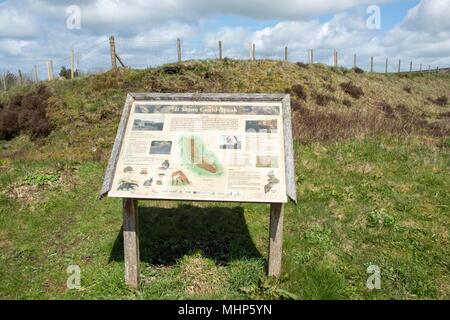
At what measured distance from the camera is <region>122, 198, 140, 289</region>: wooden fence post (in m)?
4.39

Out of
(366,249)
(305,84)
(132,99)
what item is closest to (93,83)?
(305,84)

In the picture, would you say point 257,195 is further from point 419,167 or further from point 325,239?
point 419,167

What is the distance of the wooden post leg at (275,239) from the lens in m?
4.39

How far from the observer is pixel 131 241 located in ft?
14.7

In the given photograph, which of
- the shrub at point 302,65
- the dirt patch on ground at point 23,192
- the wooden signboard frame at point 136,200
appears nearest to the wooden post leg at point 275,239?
the wooden signboard frame at point 136,200

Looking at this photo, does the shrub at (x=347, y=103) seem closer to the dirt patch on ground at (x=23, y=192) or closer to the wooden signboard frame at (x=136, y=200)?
the dirt patch on ground at (x=23, y=192)

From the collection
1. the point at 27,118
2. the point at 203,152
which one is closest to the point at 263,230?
the point at 203,152

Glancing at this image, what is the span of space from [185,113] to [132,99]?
751 millimetres

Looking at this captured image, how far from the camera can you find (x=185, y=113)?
4664 mm

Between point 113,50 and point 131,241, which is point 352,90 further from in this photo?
point 131,241

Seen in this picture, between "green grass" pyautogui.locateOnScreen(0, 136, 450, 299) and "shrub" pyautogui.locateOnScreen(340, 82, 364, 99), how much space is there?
13783mm

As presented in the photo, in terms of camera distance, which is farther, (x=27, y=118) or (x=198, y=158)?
(x=27, y=118)

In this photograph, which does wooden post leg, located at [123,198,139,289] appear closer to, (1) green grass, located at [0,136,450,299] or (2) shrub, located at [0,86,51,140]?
(1) green grass, located at [0,136,450,299]

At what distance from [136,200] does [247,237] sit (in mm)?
2108
